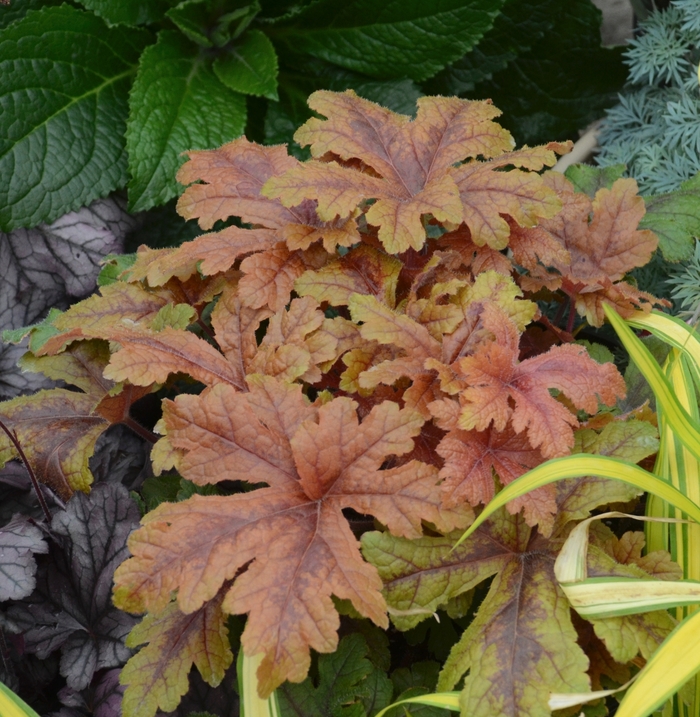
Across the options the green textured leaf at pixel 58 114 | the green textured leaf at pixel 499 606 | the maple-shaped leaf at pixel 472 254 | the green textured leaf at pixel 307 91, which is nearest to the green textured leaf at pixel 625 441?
the green textured leaf at pixel 499 606

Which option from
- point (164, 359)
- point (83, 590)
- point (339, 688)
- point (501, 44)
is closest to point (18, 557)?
point (83, 590)

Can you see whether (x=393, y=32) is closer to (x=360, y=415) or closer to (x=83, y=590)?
(x=360, y=415)

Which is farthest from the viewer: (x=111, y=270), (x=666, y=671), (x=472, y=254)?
(x=111, y=270)

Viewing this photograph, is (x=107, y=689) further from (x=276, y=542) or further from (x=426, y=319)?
(x=426, y=319)

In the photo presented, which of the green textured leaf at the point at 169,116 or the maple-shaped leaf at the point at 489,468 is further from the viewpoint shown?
the green textured leaf at the point at 169,116

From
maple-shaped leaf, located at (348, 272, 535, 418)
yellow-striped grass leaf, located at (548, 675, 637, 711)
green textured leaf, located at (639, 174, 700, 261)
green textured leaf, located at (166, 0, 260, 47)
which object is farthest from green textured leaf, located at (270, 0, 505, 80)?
yellow-striped grass leaf, located at (548, 675, 637, 711)

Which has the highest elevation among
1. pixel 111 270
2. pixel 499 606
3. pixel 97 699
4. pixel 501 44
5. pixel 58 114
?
pixel 501 44

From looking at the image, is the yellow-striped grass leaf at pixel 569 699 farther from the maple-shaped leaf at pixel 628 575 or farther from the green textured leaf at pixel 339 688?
the green textured leaf at pixel 339 688
